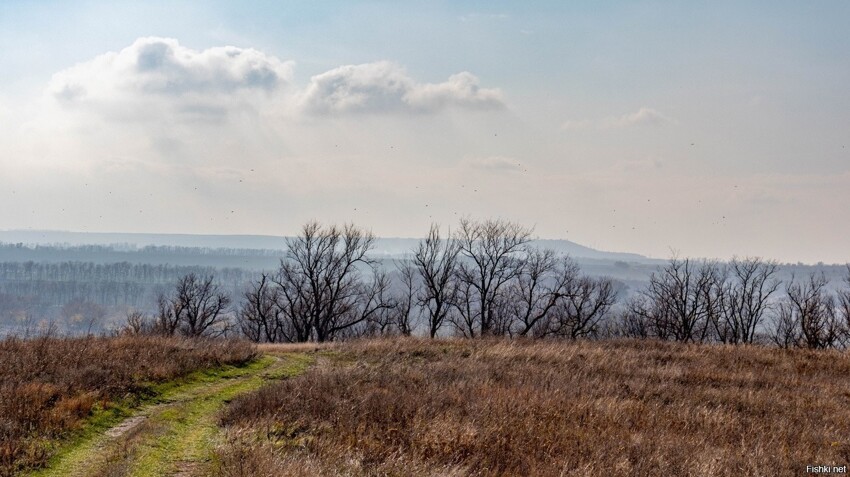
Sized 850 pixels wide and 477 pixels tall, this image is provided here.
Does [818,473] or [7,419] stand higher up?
[7,419]

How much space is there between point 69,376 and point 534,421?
1004cm

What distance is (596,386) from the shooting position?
1566 centimetres

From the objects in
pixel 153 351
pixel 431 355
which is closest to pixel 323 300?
pixel 431 355

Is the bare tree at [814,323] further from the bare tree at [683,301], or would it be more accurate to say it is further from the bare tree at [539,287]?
the bare tree at [539,287]

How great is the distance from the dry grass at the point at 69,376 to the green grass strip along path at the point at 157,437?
0.35 meters

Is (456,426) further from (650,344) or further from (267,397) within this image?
(650,344)

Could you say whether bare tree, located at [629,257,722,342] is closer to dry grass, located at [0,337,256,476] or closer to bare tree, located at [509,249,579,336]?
bare tree, located at [509,249,579,336]

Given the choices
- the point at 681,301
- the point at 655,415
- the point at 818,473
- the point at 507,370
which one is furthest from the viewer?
the point at 681,301

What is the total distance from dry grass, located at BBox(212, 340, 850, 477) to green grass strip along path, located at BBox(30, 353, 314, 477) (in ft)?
1.87

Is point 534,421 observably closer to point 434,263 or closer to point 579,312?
point 434,263

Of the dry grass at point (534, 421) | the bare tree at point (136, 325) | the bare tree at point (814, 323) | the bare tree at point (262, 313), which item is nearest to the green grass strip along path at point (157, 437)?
the dry grass at point (534, 421)

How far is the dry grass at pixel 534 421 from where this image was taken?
9.20 meters

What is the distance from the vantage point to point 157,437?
9719 millimetres

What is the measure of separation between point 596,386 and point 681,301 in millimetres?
48916
